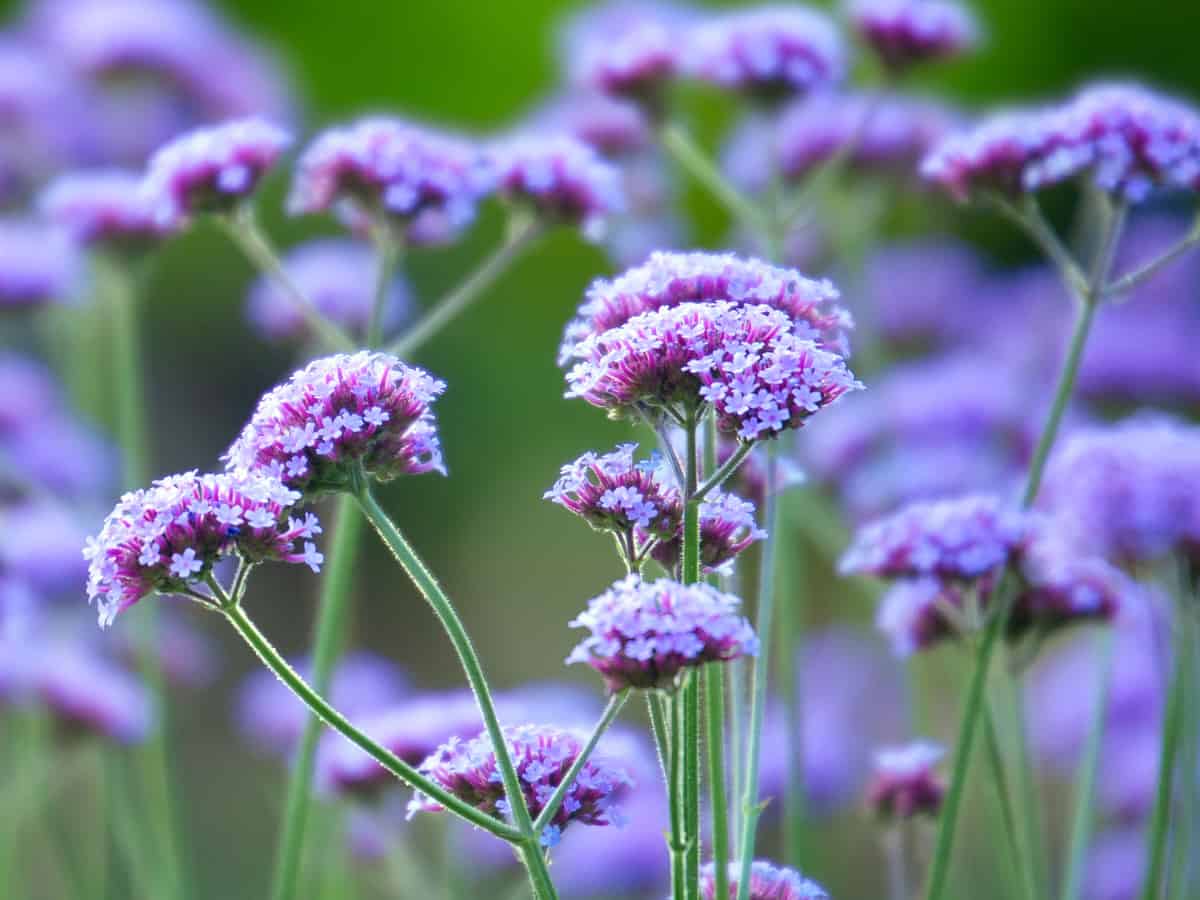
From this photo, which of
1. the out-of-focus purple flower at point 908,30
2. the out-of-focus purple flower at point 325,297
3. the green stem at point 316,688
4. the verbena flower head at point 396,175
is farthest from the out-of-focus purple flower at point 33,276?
the out-of-focus purple flower at point 908,30

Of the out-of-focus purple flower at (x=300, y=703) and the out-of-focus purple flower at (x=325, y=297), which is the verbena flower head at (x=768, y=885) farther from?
the out-of-focus purple flower at (x=300, y=703)

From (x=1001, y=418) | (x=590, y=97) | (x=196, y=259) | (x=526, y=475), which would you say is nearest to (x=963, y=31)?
(x=1001, y=418)

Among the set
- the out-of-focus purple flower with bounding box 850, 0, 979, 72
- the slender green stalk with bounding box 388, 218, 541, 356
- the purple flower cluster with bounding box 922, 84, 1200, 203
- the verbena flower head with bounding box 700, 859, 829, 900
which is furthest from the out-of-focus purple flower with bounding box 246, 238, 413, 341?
the verbena flower head with bounding box 700, 859, 829, 900

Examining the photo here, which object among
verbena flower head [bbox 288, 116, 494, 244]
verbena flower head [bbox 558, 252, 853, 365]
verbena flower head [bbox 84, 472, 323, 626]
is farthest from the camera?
verbena flower head [bbox 288, 116, 494, 244]

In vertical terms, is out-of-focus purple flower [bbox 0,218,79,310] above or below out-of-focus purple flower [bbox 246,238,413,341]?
above

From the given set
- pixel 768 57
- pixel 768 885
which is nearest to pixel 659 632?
pixel 768 885

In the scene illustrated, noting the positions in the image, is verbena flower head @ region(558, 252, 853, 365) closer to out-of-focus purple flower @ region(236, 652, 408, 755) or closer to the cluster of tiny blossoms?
the cluster of tiny blossoms

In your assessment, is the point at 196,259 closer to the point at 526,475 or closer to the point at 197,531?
the point at 526,475
